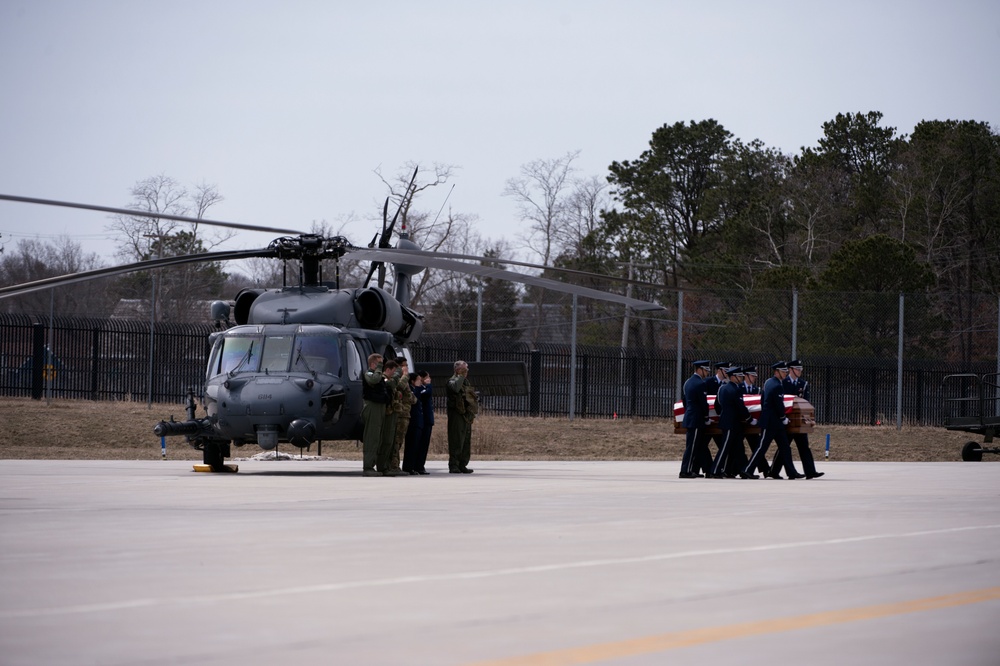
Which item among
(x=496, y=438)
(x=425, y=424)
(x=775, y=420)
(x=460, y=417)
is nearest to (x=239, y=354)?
(x=425, y=424)

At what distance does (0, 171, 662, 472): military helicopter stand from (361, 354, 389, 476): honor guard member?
781mm

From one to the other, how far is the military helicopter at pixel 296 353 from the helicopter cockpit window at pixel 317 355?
0.01 meters

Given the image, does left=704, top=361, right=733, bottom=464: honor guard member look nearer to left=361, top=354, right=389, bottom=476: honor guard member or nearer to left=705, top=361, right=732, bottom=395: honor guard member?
left=705, top=361, right=732, bottom=395: honor guard member

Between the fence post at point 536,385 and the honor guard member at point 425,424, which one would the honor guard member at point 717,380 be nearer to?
the honor guard member at point 425,424

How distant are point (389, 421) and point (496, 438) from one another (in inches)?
487

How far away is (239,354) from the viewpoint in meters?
19.1

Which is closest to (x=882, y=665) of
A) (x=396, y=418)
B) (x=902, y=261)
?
(x=396, y=418)

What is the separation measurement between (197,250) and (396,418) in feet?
126

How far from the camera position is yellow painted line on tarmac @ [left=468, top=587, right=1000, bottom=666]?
4.21m

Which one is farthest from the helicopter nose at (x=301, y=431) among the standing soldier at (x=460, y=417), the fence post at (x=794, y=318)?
the fence post at (x=794, y=318)

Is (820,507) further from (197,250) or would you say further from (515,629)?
(197,250)

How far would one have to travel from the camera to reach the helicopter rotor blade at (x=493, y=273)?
16.3m

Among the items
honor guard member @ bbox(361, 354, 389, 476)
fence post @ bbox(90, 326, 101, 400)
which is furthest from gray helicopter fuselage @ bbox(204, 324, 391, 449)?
fence post @ bbox(90, 326, 101, 400)

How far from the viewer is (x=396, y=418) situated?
1825 cm
